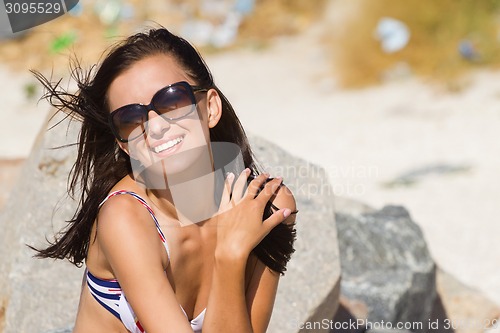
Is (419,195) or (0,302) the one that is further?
(419,195)

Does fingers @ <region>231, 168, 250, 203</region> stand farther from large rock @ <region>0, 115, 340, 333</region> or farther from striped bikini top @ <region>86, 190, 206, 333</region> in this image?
large rock @ <region>0, 115, 340, 333</region>

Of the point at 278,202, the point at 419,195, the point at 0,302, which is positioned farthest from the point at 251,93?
the point at 278,202

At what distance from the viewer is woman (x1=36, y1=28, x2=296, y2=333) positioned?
172 cm

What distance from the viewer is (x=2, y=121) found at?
8039 mm

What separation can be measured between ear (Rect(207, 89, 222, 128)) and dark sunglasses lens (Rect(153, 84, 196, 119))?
0.35ft

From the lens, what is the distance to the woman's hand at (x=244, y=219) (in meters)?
1.74

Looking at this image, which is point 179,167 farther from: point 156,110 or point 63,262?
point 63,262

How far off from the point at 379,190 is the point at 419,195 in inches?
11.2

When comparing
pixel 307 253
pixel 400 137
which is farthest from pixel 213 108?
pixel 400 137

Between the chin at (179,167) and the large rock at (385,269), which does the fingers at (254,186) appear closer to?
the chin at (179,167)

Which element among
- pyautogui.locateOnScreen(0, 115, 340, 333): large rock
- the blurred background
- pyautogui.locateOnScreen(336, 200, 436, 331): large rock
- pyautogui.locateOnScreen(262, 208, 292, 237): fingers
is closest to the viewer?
pyautogui.locateOnScreen(262, 208, 292, 237): fingers

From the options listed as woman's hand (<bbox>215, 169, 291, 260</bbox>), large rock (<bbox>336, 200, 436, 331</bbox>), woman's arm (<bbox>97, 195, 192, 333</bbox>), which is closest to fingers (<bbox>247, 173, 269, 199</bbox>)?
woman's hand (<bbox>215, 169, 291, 260</bbox>)

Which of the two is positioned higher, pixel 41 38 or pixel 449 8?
pixel 449 8

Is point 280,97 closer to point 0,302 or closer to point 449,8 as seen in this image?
point 449,8
